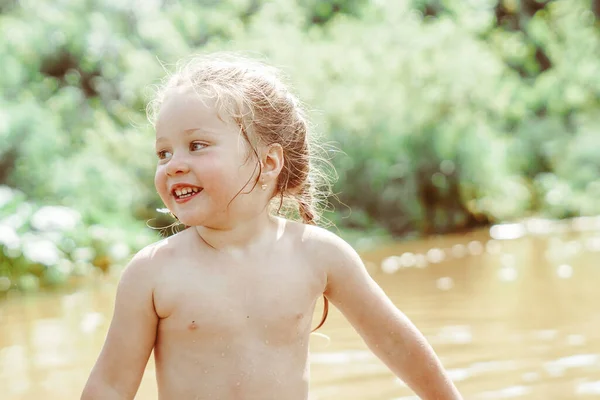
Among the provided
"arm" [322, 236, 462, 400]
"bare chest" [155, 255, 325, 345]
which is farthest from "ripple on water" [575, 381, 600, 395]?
"bare chest" [155, 255, 325, 345]

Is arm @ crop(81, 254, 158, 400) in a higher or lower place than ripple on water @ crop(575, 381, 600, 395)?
lower

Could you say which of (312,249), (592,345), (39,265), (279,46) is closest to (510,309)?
(592,345)

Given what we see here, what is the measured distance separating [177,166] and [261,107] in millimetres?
210

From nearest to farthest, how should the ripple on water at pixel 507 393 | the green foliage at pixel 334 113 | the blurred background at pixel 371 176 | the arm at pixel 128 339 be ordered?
the arm at pixel 128 339 → the ripple on water at pixel 507 393 → the blurred background at pixel 371 176 → the green foliage at pixel 334 113

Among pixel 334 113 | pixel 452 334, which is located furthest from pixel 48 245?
pixel 334 113

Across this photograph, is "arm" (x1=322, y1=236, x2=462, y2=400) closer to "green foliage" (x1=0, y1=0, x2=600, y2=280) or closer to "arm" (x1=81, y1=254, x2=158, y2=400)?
"arm" (x1=81, y1=254, x2=158, y2=400)

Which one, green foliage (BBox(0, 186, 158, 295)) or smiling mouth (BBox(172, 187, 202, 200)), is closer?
smiling mouth (BBox(172, 187, 202, 200))

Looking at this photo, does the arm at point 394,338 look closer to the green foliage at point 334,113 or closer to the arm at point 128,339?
the arm at point 128,339

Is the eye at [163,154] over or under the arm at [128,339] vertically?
over

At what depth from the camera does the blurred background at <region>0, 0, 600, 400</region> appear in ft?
11.6

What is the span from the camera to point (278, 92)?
69.9 inches

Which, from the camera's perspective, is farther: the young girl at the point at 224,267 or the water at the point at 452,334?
the water at the point at 452,334

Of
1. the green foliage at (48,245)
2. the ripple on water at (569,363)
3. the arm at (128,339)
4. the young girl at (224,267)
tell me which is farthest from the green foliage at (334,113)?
the arm at (128,339)

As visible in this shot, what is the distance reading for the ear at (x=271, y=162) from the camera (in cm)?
175
